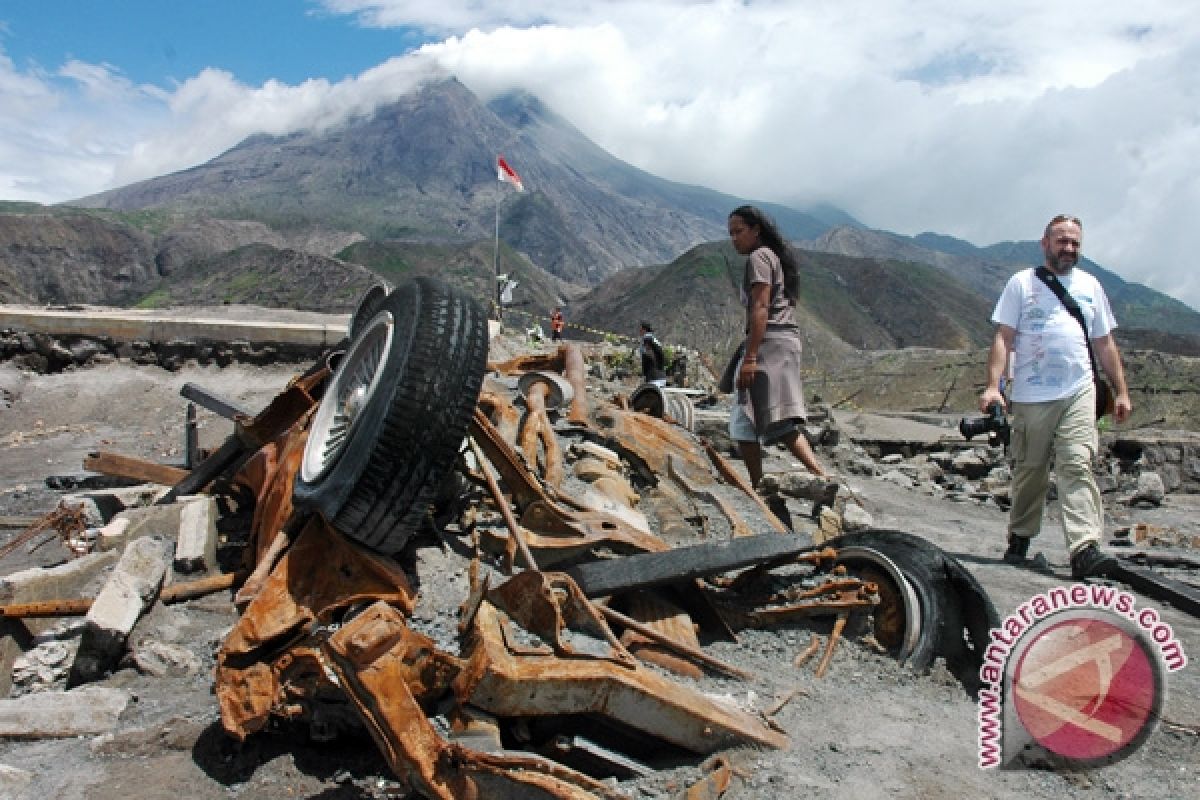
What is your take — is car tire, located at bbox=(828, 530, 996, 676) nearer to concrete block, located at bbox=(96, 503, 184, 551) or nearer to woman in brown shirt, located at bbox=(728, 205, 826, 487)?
woman in brown shirt, located at bbox=(728, 205, 826, 487)

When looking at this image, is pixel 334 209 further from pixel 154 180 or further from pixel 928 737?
pixel 928 737

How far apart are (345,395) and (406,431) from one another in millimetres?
1180

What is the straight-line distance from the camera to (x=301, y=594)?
2.96 meters

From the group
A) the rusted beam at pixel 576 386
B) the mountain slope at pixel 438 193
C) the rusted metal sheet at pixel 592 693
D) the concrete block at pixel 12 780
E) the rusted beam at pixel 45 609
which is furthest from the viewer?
the mountain slope at pixel 438 193

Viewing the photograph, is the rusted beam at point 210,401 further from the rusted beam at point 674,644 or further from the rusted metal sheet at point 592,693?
the rusted metal sheet at point 592,693

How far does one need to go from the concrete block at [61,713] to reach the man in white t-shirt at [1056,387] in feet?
13.2

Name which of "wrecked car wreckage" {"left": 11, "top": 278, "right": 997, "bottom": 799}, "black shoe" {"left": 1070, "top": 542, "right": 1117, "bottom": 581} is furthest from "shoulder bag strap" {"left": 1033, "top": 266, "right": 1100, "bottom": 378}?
"wrecked car wreckage" {"left": 11, "top": 278, "right": 997, "bottom": 799}

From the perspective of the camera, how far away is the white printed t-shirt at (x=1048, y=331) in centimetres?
430

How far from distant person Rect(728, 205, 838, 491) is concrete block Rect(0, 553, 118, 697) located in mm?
3222

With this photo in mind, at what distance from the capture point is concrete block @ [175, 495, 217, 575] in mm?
3723

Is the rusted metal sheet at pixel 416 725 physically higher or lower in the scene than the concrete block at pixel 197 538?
higher

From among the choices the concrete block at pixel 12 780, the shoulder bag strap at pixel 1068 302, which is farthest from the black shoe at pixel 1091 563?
the concrete block at pixel 12 780

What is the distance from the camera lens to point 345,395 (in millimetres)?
3930

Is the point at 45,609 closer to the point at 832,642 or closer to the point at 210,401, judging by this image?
the point at 210,401
